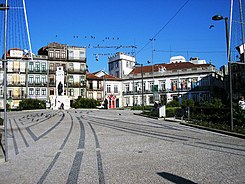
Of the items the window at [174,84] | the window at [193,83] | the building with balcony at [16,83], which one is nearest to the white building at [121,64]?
the window at [174,84]

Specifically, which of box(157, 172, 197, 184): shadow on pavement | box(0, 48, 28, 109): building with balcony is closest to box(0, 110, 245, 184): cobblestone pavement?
box(157, 172, 197, 184): shadow on pavement

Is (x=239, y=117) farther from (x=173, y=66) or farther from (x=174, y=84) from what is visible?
(x=173, y=66)

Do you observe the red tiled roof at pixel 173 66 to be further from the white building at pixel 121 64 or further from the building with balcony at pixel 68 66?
the building with balcony at pixel 68 66

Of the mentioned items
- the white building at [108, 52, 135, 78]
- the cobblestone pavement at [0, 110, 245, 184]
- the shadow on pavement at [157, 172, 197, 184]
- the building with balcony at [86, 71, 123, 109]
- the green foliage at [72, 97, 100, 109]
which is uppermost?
the white building at [108, 52, 135, 78]

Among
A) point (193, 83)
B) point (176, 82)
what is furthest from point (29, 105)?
point (193, 83)

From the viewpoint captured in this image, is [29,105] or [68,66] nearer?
[29,105]

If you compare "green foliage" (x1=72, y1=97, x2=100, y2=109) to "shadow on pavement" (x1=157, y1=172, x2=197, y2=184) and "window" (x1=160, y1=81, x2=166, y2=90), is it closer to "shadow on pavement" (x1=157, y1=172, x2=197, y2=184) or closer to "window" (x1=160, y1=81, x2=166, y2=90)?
"window" (x1=160, y1=81, x2=166, y2=90)

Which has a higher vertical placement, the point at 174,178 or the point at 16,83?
the point at 16,83

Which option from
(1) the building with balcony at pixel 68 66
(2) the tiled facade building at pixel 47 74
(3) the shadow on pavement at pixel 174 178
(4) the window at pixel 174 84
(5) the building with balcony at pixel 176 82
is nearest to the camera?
(3) the shadow on pavement at pixel 174 178

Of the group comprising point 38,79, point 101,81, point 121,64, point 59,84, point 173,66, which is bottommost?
point 59,84

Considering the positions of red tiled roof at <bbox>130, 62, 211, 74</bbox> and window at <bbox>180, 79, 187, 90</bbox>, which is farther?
red tiled roof at <bbox>130, 62, 211, 74</bbox>

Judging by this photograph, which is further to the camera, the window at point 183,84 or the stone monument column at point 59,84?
the window at point 183,84

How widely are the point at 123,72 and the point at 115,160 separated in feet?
253

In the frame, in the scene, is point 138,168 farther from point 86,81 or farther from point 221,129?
point 86,81
